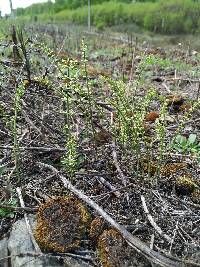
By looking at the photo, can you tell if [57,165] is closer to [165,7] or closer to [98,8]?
[165,7]

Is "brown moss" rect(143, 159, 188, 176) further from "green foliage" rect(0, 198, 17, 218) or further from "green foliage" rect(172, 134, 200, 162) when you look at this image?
"green foliage" rect(0, 198, 17, 218)

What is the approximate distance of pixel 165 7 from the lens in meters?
34.8

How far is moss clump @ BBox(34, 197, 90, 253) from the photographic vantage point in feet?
6.76

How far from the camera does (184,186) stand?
8.25 feet

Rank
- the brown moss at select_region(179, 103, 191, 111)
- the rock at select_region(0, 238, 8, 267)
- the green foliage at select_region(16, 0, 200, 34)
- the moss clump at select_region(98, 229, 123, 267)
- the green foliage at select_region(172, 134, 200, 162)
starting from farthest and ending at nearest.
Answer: the green foliage at select_region(16, 0, 200, 34), the brown moss at select_region(179, 103, 191, 111), the green foliage at select_region(172, 134, 200, 162), the rock at select_region(0, 238, 8, 267), the moss clump at select_region(98, 229, 123, 267)

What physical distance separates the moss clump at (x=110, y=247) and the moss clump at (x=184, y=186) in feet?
2.08

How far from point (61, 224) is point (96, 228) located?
191 millimetres

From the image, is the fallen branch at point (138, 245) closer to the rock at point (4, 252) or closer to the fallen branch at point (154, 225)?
the fallen branch at point (154, 225)

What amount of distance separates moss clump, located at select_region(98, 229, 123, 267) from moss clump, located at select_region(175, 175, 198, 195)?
634mm

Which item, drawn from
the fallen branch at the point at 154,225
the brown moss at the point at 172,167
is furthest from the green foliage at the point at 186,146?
the fallen branch at the point at 154,225

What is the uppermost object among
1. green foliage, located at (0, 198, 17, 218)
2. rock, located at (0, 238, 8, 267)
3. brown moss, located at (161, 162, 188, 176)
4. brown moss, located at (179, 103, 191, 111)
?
brown moss, located at (161, 162, 188, 176)

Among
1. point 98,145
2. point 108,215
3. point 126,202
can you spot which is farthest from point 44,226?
point 98,145

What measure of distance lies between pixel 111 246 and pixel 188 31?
92.8ft

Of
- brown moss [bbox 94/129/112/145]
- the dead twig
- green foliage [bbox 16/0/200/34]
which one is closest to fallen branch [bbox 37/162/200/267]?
the dead twig
